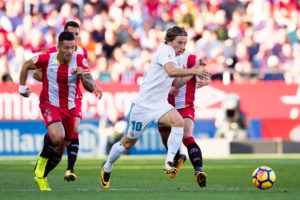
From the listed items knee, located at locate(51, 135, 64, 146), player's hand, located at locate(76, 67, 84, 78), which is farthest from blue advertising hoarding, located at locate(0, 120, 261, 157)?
knee, located at locate(51, 135, 64, 146)

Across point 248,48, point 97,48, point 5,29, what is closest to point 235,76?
point 248,48

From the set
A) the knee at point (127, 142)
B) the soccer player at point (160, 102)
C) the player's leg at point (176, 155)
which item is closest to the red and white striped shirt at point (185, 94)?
the player's leg at point (176, 155)

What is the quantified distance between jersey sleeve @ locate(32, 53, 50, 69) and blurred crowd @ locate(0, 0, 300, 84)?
37.7ft

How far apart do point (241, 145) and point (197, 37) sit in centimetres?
479

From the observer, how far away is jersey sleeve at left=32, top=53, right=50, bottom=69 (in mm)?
9910

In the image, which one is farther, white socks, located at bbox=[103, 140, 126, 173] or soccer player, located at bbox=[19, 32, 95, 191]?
soccer player, located at bbox=[19, 32, 95, 191]

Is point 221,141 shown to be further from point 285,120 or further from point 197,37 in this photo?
point 197,37

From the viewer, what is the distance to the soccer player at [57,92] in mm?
9820

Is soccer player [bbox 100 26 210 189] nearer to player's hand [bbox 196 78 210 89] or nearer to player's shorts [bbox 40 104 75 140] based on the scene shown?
player's hand [bbox 196 78 210 89]

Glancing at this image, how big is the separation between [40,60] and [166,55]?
184cm

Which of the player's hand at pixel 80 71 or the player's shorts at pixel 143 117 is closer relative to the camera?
the player's shorts at pixel 143 117

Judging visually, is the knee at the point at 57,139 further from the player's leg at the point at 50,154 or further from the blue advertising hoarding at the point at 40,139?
the blue advertising hoarding at the point at 40,139

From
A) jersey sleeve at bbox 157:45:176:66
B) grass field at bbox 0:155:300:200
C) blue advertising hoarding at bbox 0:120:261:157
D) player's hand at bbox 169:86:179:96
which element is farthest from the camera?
blue advertising hoarding at bbox 0:120:261:157

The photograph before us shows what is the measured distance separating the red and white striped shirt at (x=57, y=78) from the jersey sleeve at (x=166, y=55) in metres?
1.32
